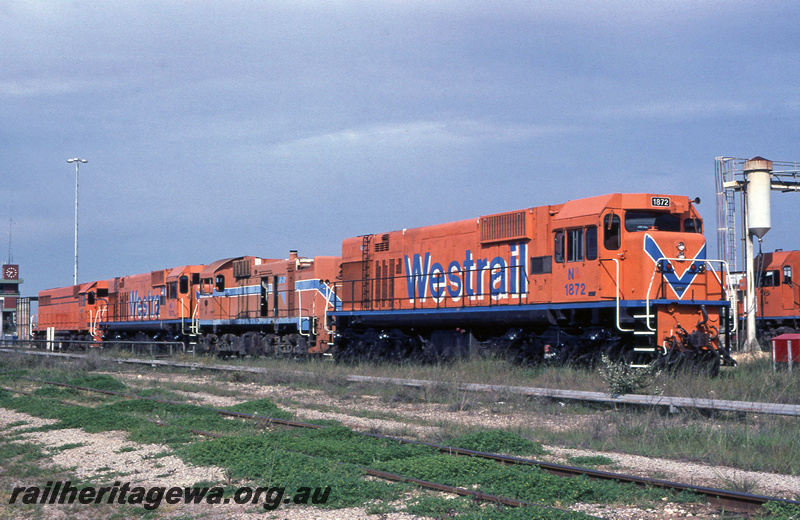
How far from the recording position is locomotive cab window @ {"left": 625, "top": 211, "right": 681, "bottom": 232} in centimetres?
1543

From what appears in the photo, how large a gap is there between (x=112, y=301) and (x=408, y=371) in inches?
1076

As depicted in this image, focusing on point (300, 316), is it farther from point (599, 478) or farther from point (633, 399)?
point (599, 478)

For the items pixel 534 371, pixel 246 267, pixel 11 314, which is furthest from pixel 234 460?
pixel 11 314

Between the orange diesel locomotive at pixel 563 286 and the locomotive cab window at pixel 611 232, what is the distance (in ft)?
0.07

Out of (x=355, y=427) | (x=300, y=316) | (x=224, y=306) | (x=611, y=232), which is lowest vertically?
(x=355, y=427)

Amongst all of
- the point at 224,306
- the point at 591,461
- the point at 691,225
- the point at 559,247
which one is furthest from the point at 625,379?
the point at 224,306

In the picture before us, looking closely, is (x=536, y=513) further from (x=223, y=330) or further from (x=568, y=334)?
(x=223, y=330)

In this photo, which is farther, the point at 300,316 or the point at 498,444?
the point at 300,316

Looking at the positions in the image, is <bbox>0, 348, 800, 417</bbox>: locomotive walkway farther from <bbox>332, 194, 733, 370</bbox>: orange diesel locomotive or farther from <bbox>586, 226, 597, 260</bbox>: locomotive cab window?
<bbox>586, 226, 597, 260</bbox>: locomotive cab window

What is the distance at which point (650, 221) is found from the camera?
1554 cm

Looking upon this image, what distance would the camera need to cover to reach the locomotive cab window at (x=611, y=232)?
605 inches

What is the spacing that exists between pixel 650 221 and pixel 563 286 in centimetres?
226

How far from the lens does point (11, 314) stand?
270 ft

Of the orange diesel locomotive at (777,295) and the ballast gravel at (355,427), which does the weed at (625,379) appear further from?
the orange diesel locomotive at (777,295)
